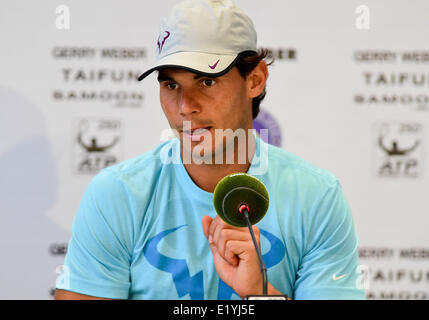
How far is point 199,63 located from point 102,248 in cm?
46

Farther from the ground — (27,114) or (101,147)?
(27,114)

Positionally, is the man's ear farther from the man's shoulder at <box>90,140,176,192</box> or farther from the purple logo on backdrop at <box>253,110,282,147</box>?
the purple logo on backdrop at <box>253,110,282,147</box>

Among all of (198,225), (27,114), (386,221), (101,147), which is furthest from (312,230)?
(27,114)

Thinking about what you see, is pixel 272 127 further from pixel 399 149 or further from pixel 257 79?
pixel 257 79

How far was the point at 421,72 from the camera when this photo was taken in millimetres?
2049

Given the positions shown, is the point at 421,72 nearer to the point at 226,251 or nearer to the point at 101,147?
the point at 101,147

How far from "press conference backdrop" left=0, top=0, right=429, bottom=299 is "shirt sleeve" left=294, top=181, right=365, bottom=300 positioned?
862 millimetres

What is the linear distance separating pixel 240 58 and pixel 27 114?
1183mm

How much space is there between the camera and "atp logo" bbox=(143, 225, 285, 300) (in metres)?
1.12

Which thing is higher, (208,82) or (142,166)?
(208,82)

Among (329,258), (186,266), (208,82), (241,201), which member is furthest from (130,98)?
(241,201)

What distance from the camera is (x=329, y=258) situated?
3.79 feet

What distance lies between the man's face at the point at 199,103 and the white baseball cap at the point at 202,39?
4 centimetres

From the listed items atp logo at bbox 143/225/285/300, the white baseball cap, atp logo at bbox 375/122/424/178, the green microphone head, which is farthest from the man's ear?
atp logo at bbox 375/122/424/178
